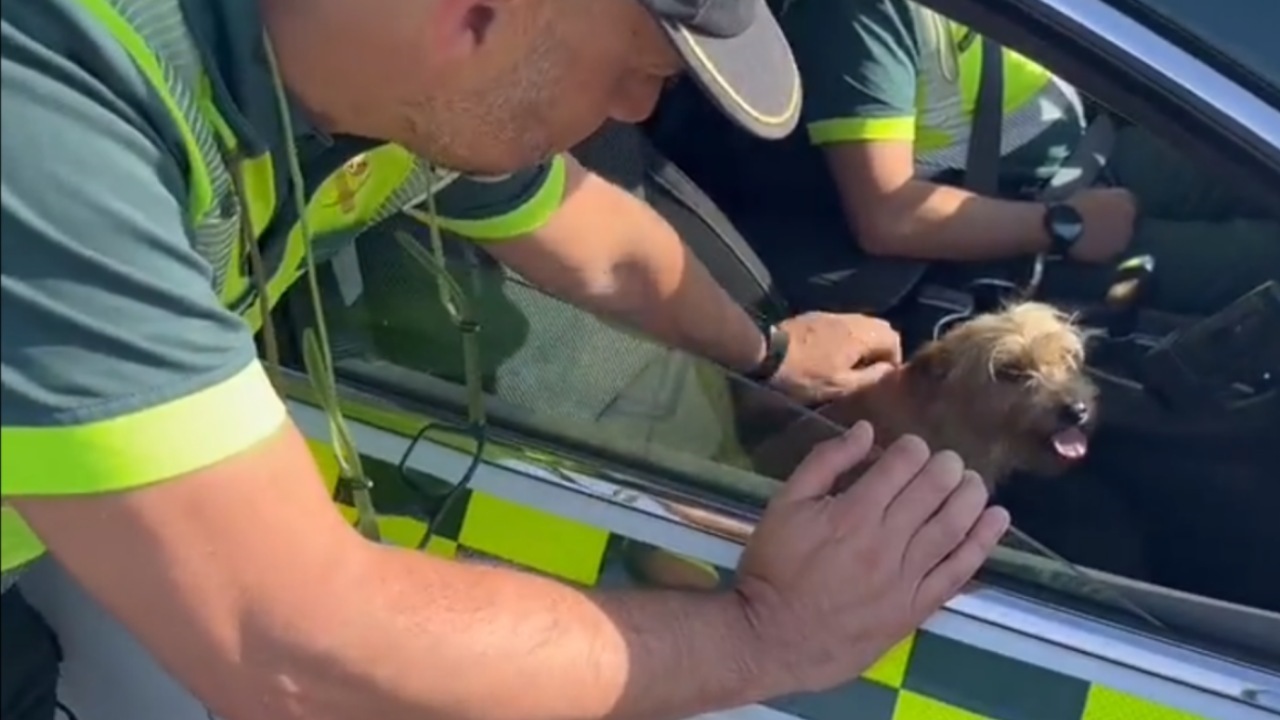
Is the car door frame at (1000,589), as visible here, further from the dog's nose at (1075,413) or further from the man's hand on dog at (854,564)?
the dog's nose at (1075,413)

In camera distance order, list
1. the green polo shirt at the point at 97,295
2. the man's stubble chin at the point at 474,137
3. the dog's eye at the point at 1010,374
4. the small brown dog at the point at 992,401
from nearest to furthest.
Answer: the green polo shirt at the point at 97,295
the man's stubble chin at the point at 474,137
the small brown dog at the point at 992,401
the dog's eye at the point at 1010,374

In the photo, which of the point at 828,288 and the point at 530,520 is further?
the point at 828,288

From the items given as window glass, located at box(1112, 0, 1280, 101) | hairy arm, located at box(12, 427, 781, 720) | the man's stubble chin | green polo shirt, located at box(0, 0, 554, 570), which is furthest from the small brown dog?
green polo shirt, located at box(0, 0, 554, 570)

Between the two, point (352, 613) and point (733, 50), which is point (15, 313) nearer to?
point (352, 613)

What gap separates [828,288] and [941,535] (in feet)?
2.41

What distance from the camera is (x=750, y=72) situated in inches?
59.6

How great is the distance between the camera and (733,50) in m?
1.48

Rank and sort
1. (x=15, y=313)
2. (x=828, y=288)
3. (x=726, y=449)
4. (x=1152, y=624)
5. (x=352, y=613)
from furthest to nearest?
(x=828, y=288), (x=726, y=449), (x=1152, y=624), (x=352, y=613), (x=15, y=313)

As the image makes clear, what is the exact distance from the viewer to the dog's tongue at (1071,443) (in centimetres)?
193

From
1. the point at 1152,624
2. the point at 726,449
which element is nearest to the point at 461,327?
the point at 726,449

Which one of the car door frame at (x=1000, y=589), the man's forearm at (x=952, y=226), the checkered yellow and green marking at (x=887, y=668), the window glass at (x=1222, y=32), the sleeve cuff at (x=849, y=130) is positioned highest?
the sleeve cuff at (x=849, y=130)

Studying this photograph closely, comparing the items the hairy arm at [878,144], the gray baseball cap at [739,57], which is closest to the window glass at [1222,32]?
the gray baseball cap at [739,57]

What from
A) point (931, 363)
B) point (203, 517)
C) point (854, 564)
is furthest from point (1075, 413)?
point (203, 517)

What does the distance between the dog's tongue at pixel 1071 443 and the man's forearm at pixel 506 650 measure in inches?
20.4
